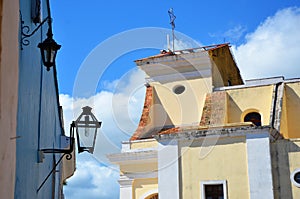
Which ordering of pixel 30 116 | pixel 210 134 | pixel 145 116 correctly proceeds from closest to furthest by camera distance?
pixel 30 116
pixel 210 134
pixel 145 116

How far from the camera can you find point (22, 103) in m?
4.90

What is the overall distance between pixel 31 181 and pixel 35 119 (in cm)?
75

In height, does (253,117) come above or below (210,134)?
above

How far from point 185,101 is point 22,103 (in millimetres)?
17283

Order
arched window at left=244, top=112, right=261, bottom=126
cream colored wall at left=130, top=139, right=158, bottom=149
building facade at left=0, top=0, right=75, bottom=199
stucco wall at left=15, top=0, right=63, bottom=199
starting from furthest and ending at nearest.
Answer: cream colored wall at left=130, top=139, right=158, bottom=149 < arched window at left=244, top=112, right=261, bottom=126 < stucco wall at left=15, top=0, right=63, bottom=199 < building facade at left=0, top=0, right=75, bottom=199

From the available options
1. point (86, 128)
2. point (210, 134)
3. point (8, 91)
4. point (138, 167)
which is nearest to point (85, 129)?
point (86, 128)

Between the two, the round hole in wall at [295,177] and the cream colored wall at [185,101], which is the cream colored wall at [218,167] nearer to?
the round hole in wall at [295,177]

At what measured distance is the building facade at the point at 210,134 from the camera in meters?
16.1

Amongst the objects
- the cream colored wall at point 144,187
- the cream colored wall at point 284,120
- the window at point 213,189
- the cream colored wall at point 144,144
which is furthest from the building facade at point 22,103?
the cream colored wall at point 284,120

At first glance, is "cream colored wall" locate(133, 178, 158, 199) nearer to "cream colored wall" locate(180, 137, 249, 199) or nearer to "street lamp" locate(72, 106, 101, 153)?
"cream colored wall" locate(180, 137, 249, 199)

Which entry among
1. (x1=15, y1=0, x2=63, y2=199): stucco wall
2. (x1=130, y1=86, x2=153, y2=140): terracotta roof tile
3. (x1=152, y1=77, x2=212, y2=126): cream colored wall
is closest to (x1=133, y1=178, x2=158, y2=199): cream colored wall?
(x1=130, y1=86, x2=153, y2=140): terracotta roof tile

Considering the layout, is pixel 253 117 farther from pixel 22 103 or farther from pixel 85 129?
pixel 22 103

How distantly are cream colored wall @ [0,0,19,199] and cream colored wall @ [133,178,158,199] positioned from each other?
655 inches

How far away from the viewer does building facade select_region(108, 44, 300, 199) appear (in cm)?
1608
